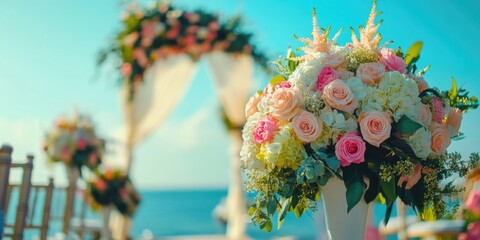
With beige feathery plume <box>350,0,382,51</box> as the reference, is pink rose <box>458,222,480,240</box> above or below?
below

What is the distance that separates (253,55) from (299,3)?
3.44 meters

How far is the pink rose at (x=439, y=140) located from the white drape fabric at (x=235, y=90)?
4.20 metres

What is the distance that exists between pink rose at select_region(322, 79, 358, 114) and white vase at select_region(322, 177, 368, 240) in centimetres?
15

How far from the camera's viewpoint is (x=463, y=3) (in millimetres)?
2057

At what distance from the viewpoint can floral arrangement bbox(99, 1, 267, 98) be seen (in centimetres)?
472

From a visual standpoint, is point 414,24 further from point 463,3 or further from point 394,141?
point 394,141

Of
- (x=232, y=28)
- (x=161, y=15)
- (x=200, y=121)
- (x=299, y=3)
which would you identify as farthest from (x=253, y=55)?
(x=200, y=121)

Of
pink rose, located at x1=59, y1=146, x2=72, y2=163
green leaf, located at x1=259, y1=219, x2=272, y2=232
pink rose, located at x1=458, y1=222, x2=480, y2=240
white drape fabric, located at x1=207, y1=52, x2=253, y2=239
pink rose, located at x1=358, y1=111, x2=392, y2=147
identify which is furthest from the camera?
white drape fabric, located at x1=207, y1=52, x2=253, y2=239

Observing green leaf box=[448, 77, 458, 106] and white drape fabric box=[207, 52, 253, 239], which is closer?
green leaf box=[448, 77, 458, 106]

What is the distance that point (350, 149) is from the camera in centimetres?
85

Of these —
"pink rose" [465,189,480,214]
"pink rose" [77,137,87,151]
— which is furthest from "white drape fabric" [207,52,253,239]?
"pink rose" [465,189,480,214]

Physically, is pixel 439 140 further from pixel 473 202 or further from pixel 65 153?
pixel 65 153

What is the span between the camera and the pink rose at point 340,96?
864 mm

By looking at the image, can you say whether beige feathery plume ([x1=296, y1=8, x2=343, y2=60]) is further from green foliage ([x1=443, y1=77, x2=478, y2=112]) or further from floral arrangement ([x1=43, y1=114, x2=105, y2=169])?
floral arrangement ([x1=43, y1=114, x2=105, y2=169])
